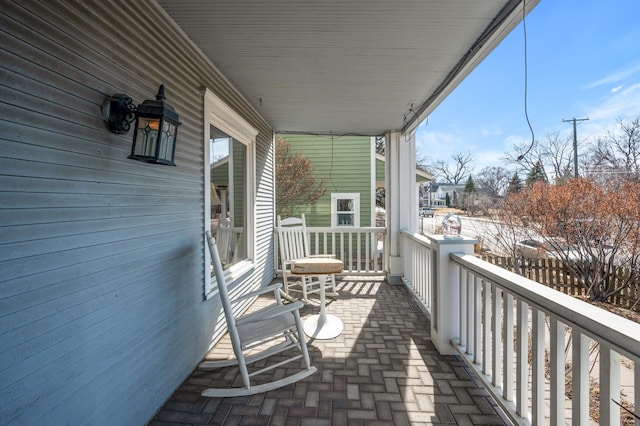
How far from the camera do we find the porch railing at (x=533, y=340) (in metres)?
1.04

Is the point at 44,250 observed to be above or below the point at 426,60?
below

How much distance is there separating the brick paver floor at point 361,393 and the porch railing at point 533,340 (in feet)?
0.61

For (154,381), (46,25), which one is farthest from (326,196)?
(46,25)

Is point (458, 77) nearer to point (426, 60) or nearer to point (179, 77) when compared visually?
point (426, 60)

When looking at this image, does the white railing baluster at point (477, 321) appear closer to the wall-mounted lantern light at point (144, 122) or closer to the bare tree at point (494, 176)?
the wall-mounted lantern light at point (144, 122)

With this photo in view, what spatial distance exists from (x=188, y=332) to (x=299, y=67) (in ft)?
7.71

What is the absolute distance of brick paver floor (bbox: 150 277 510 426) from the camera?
180cm

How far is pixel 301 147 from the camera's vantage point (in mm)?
7934

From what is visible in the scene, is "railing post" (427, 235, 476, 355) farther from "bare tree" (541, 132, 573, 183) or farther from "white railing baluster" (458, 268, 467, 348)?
"bare tree" (541, 132, 573, 183)

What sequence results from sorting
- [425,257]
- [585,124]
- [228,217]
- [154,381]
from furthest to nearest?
[585,124], [425,257], [228,217], [154,381]

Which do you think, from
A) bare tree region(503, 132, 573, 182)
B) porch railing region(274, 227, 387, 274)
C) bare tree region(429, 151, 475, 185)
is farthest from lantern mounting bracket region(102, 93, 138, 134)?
bare tree region(429, 151, 475, 185)

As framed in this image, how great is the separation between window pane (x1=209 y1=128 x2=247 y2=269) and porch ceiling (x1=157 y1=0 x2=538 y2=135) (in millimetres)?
672

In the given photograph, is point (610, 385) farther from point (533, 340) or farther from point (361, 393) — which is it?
point (361, 393)

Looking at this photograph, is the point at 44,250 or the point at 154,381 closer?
the point at 44,250
